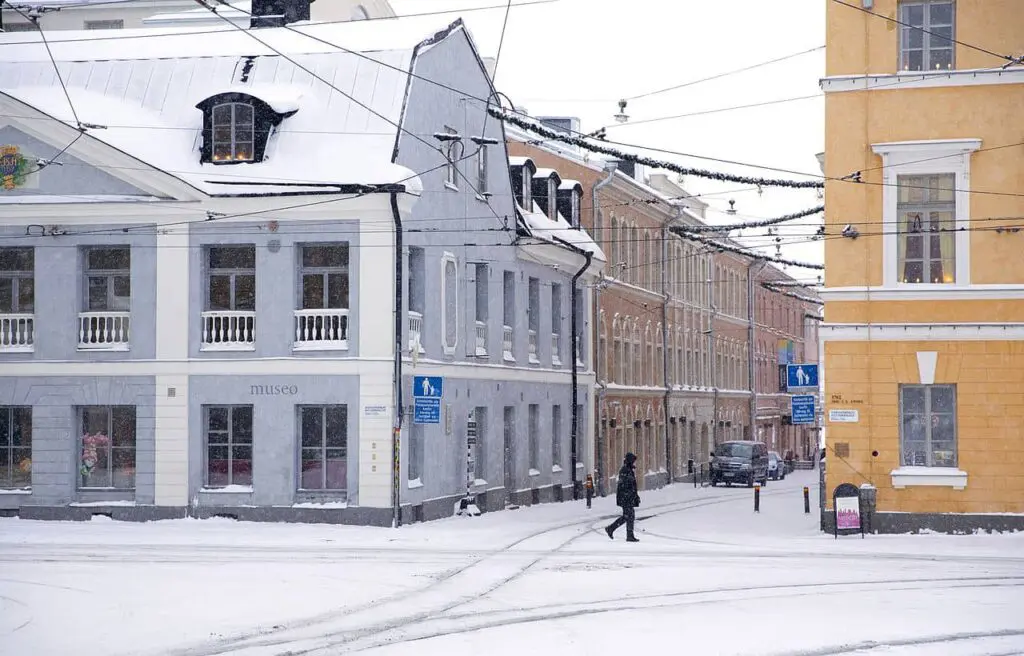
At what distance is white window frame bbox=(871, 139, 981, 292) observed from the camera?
2839 cm

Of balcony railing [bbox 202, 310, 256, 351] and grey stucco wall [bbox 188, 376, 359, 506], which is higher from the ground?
balcony railing [bbox 202, 310, 256, 351]

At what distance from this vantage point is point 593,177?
52.8 metres

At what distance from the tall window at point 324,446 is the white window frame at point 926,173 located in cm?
1155

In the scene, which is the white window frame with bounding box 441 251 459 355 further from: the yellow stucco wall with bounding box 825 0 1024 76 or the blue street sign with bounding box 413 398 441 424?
the yellow stucco wall with bounding box 825 0 1024 76

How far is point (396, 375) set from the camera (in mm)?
31438

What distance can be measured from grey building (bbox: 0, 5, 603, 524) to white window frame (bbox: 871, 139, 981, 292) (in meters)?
9.67

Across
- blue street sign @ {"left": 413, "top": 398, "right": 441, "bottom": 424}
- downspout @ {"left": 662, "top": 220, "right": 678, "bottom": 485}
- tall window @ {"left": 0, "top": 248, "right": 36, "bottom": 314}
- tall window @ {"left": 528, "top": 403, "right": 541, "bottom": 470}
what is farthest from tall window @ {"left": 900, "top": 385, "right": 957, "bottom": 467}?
downspout @ {"left": 662, "top": 220, "right": 678, "bottom": 485}

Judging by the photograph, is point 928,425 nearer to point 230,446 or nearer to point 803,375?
point 803,375

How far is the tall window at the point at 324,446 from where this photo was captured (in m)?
31.7

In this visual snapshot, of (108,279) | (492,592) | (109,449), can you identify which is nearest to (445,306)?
(108,279)

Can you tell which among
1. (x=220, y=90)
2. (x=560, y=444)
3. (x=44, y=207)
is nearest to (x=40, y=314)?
(x=44, y=207)

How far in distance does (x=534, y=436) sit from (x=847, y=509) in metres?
16.3

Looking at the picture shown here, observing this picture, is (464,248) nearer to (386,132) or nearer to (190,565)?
(386,132)

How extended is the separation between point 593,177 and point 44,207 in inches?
950
